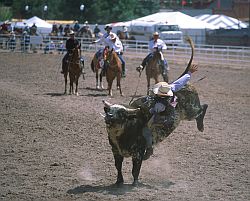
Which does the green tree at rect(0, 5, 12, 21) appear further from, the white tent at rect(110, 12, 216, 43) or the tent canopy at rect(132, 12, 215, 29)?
the tent canopy at rect(132, 12, 215, 29)

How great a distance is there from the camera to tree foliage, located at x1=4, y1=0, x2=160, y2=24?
6166 centimetres

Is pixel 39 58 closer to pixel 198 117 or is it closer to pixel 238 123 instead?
pixel 238 123

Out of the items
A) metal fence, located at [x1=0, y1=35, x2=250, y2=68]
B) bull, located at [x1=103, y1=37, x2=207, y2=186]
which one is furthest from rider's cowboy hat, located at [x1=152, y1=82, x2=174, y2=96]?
metal fence, located at [x1=0, y1=35, x2=250, y2=68]

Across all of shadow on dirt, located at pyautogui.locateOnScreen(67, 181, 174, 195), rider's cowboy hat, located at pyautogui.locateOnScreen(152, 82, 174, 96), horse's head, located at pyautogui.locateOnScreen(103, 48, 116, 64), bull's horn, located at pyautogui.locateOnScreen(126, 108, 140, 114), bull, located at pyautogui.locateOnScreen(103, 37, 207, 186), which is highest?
horse's head, located at pyautogui.locateOnScreen(103, 48, 116, 64)

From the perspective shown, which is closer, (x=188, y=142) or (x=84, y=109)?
(x=188, y=142)

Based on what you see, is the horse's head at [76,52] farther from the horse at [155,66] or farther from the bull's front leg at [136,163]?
the bull's front leg at [136,163]

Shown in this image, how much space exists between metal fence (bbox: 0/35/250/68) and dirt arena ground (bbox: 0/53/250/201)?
13942mm

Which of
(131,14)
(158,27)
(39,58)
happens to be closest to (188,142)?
(39,58)

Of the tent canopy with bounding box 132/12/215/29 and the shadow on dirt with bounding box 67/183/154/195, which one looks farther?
the tent canopy with bounding box 132/12/215/29

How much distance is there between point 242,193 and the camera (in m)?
6.83

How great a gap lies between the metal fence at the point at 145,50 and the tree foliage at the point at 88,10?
2396 centimetres

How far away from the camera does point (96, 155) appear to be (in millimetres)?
8859

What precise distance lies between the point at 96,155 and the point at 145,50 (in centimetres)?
2572

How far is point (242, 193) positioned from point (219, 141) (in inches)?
134
